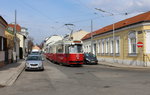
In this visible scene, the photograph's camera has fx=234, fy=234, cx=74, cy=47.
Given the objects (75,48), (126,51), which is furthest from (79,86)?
(126,51)

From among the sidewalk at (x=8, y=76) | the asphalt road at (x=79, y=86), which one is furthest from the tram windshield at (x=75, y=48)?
the asphalt road at (x=79, y=86)

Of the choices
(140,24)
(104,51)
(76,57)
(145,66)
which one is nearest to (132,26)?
(140,24)

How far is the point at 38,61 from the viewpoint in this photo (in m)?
21.5

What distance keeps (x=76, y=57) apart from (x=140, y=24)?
8.36 m

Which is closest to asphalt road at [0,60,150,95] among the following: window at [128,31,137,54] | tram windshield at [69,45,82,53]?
tram windshield at [69,45,82,53]

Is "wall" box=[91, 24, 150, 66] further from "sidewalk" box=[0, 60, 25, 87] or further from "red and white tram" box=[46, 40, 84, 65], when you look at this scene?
"sidewalk" box=[0, 60, 25, 87]

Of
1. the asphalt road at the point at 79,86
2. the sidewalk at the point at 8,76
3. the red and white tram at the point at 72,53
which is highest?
the red and white tram at the point at 72,53

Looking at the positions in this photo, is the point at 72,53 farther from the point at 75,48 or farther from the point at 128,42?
the point at 128,42

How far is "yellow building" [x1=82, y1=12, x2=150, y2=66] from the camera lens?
2688 cm

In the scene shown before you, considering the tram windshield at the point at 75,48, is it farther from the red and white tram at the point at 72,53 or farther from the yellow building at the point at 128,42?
the yellow building at the point at 128,42

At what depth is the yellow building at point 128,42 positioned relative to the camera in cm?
2688

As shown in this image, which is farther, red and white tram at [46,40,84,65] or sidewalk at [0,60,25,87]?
red and white tram at [46,40,84,65]

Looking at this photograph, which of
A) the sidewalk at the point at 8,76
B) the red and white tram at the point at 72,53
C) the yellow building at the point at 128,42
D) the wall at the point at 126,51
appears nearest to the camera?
the sidewalk at the point at 8,76

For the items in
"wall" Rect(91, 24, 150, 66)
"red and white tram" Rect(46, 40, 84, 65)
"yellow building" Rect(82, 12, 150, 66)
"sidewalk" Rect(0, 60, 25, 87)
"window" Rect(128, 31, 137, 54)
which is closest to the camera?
"sidewalk" Rect(0, 60, 25, 87)
